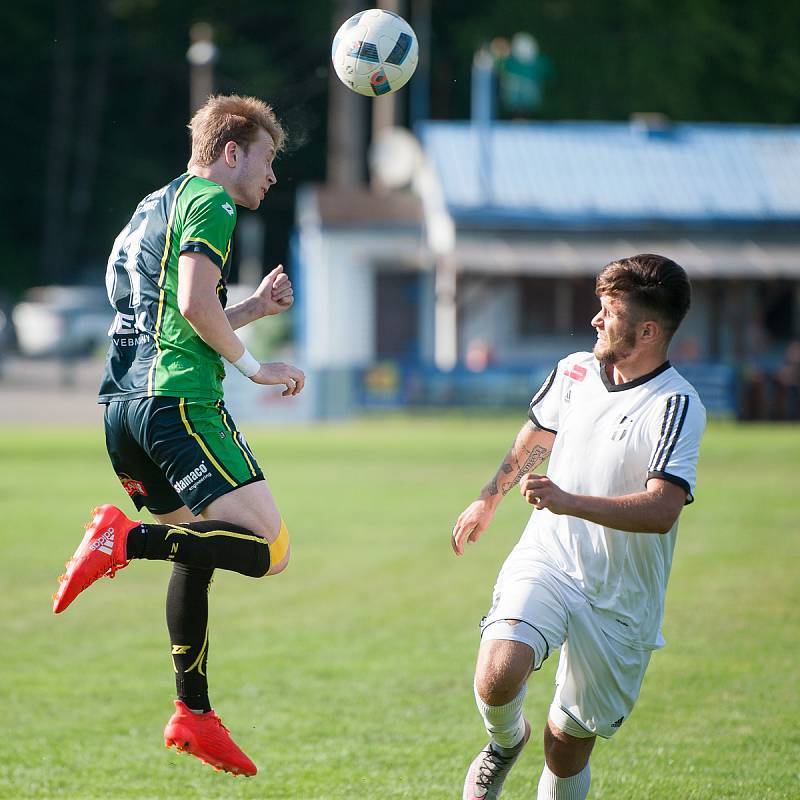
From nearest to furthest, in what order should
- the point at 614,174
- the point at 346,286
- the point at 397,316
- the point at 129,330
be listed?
the point at 129,330 < the point at 614,174 < the point at 346,286 < the point at 397,316

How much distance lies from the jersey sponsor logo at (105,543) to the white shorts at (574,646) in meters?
1.40

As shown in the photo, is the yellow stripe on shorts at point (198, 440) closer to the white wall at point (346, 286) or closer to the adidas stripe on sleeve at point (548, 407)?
the adidas stripe on sleeve at point (548, 407)

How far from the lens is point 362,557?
11.9m

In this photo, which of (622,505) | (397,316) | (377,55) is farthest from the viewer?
(397,316)

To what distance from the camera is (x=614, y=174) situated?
104ft

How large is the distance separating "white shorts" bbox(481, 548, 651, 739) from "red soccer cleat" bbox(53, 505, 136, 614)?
1.37 meters

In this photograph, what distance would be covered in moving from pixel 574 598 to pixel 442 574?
669 cm

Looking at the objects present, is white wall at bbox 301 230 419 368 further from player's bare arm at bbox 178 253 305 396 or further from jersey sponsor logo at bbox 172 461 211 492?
player's bare arm at bbox 178 253 305 396

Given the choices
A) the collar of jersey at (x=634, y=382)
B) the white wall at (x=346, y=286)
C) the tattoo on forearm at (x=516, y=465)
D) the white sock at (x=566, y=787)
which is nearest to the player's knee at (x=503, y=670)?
the white sock at (x=566, y=787)

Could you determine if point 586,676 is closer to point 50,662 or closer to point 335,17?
point 50,662

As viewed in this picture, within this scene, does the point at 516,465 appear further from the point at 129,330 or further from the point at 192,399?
the point at 129,330

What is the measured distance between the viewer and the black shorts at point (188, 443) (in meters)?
4.90

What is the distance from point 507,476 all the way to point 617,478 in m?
0.52

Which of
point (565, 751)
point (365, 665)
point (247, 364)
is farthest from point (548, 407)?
point (365, 665)
